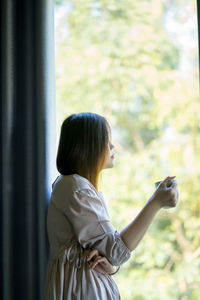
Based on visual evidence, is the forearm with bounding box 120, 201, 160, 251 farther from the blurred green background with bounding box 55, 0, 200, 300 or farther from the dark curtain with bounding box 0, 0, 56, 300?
the blurred green background with bounding box 55, 0, 200, 300

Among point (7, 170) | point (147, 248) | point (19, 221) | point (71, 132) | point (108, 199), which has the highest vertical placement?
point (71, 132)

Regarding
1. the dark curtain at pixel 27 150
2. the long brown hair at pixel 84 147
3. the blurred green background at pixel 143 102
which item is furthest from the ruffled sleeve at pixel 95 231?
the blurred green background at pixel 143 102

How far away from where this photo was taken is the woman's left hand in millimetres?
947

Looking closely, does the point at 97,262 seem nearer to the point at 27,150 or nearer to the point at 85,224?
the point at 85,224

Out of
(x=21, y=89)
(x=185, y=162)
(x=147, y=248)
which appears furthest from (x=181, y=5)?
(x=21, y=89)

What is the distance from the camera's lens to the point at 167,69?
2637 mm

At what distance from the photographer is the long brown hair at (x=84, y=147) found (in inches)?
40.6

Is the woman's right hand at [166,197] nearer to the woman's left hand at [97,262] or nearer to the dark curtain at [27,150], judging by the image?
the woman's left hand at [97,262]

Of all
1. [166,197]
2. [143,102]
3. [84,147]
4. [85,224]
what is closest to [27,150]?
[84,147]

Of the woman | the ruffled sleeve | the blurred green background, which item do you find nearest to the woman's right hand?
the woman

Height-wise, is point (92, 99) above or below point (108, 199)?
above

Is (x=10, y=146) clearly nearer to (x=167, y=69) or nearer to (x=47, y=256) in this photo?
(x=47, y=256)

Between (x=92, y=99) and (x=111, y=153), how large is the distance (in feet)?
5.11

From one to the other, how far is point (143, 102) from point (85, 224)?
1831mm
